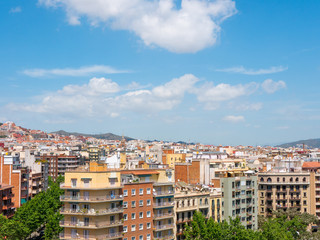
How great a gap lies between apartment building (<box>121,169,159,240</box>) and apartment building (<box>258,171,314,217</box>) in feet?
141

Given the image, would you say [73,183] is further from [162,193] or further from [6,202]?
[6,202]

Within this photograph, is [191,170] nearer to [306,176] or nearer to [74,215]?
[306,176]

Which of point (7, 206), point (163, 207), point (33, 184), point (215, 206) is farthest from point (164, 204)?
point (33, 184)

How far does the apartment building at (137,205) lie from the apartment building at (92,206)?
1240 millimetres

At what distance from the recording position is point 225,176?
78062 millimetres

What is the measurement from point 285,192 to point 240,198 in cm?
2307

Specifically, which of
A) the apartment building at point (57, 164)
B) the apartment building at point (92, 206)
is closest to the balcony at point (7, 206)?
the apartment building at point (92, 206)

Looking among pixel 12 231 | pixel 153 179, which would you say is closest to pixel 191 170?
pixel 153 179

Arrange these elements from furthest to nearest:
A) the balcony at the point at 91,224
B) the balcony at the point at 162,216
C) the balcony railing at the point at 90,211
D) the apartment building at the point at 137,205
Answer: the balcony at the point at 162,216 < the apartment building at the point at 137,205 < the balcony railing at the point at 90,211 < the balcony at the point at 91,224

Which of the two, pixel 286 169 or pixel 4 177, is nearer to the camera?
pixel 4 177

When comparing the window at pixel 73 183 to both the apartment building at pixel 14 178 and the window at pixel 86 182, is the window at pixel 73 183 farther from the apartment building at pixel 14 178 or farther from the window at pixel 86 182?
the apartment building at pixel 14 178

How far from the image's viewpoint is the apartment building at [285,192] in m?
94.7

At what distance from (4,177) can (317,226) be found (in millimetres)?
70126

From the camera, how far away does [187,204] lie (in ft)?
220
